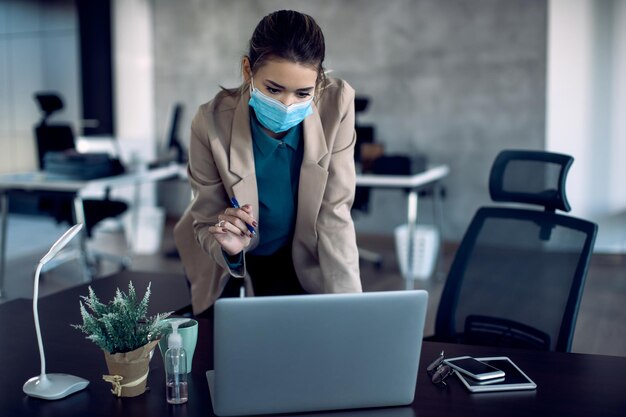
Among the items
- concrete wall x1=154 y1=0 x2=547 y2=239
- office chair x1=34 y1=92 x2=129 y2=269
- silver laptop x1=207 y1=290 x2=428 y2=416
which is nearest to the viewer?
silver laptop x1=207 y1=290 x2=428 y2=416

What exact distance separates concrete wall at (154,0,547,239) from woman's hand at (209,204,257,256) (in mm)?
4576

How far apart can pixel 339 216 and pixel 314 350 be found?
A: 27.3 inches

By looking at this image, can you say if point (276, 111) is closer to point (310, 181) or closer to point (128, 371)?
point (310, 181)

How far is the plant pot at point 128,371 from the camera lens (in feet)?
4.22

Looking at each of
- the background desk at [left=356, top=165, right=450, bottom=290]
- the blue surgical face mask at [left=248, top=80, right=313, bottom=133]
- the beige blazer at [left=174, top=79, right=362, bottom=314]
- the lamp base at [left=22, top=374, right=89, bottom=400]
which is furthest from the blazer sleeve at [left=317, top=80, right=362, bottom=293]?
the background desk at [left=356, top=165, right=450, bottom=290]

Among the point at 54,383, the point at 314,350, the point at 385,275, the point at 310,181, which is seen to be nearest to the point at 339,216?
the point at 310,181

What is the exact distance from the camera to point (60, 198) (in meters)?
4.79

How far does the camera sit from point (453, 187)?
6000mm

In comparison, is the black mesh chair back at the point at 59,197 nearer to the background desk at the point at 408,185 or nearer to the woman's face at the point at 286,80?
the background desk at the point at 408,185

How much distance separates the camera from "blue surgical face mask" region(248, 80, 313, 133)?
1734mm

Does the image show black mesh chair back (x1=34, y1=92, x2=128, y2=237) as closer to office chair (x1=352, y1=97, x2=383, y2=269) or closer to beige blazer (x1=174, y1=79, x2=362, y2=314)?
office chair (x1=352, y1=97, x2=383, y2=269)

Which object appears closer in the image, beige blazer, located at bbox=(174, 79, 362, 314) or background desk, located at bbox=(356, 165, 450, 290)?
beige blazer, located at bbox=(174, 79, 362, 314)

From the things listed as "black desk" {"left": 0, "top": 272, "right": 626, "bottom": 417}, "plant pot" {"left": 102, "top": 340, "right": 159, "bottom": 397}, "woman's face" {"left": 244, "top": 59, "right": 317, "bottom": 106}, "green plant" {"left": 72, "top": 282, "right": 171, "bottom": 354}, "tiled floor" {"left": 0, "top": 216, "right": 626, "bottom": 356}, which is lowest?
"tiled floor" {"left": 0, "top": 216, "right": 626, "bottom": 356}

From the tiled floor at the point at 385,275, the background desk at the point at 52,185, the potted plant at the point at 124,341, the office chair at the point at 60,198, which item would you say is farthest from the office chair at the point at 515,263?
the office chair at the point at 60,198
